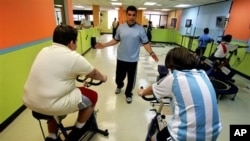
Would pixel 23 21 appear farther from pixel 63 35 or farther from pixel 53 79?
pixel 53 79

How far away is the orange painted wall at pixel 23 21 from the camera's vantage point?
2033 millimetres

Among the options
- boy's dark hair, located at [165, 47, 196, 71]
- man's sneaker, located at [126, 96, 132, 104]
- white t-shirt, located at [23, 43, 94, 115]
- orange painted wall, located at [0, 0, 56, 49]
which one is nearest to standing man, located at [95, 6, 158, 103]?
Answer: man's sneaker, located at [126, 96, 132, 104]

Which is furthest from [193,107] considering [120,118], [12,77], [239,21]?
[239,21]

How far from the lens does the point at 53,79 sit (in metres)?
1.22

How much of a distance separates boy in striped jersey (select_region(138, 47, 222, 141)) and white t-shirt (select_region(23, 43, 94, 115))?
748 millimetres

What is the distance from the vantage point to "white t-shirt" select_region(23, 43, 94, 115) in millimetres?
1217

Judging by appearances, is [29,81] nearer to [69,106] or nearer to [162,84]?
[69,106]

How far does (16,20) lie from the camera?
7.38ft

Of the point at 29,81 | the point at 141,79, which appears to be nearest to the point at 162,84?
the point at 29,81

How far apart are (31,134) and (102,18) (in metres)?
16.9

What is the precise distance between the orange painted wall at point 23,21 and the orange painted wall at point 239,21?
585cm

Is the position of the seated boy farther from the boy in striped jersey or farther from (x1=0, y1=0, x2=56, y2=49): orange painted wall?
(x1=0, y1=0, x2=56, y2=49): orange painted wall

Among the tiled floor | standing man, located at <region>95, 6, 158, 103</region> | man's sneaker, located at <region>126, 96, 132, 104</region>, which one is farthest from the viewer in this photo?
man's sneaker, located at <region>126, 96, 132, 104</region>

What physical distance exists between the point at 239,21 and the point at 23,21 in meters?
6.47
